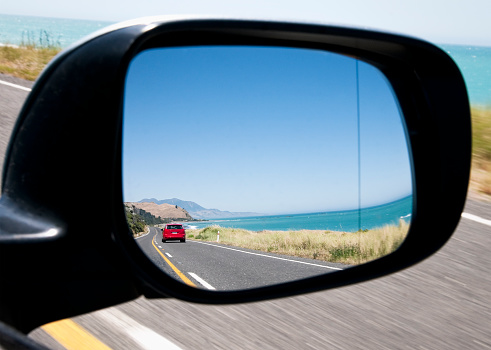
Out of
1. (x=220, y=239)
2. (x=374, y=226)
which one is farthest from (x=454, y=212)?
(x=220, y=239)

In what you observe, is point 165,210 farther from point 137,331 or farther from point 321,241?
point 137,331

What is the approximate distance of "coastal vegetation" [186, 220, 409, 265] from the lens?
4.98 ft

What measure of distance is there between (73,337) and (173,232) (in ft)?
6.32

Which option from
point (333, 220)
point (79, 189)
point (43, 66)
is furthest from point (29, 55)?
point (79, 189)

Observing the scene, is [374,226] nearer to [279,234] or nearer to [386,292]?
[279,234]

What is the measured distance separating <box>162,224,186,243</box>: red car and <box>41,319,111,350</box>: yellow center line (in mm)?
1796

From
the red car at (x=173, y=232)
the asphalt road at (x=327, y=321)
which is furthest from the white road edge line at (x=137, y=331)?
the red car at (x=173, y=232)

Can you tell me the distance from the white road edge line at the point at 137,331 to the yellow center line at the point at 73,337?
0.62ft

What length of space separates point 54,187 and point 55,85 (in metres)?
0.23

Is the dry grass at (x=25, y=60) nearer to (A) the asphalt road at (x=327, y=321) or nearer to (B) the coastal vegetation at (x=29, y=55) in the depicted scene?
(B) the coastal vegetation at (x=29, y=55)

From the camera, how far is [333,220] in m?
1.83

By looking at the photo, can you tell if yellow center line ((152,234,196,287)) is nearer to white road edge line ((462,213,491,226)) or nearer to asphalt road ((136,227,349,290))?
asphalt road ((136,227,349,290))

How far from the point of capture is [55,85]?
3.80 ft

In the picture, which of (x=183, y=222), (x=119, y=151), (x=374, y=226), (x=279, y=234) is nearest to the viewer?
(x=119, y=151)
